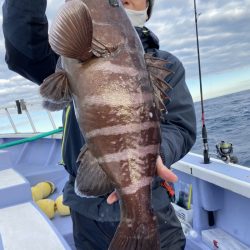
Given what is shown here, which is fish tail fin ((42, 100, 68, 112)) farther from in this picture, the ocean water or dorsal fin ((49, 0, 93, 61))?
the ocean water

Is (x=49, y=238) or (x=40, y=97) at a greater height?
(x=40, y=97)

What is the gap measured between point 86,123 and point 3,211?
6.46ft

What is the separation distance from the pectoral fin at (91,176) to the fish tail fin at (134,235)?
0.55 feet

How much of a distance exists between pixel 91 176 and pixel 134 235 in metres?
0.31

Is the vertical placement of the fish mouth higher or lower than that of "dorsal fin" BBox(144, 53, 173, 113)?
higher

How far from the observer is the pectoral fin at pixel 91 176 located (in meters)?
1.37

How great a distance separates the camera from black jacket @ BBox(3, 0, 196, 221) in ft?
5.65

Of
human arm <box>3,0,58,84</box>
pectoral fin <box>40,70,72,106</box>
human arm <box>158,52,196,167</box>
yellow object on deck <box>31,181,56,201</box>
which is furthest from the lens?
yellow object on deck <box>31,181,56,201</box>

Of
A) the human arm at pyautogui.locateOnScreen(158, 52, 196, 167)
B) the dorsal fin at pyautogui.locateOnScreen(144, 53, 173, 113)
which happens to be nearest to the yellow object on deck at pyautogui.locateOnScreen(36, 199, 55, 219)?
the human arm at pyautogui.locateOnScreen(158, 52, 196, 167)

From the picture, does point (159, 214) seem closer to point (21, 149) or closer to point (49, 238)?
point (49, 238)

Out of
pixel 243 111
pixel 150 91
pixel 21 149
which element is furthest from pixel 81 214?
pixel 243 111

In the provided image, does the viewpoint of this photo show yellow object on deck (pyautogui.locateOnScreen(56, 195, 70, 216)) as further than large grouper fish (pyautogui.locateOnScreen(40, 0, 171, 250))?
Yes

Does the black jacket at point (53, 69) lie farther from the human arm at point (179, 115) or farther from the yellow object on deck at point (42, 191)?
the yellow object on deck at point (42, 191)

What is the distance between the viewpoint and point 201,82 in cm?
418
